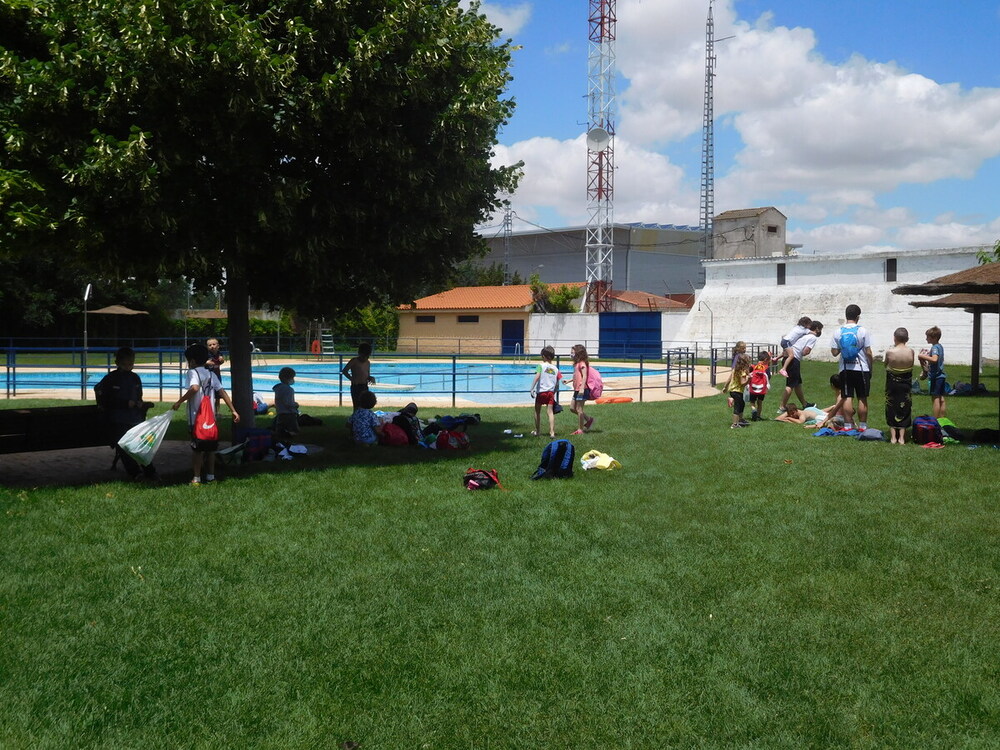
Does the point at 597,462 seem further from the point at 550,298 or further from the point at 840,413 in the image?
the point at 550,298

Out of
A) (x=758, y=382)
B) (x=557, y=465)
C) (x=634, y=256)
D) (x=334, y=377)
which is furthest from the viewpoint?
(x=634, y=256)

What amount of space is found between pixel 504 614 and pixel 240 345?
23.6ft

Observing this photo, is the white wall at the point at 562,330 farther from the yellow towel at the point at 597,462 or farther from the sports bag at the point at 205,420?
the sports bag at the point at 205,420

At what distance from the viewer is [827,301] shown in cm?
4466

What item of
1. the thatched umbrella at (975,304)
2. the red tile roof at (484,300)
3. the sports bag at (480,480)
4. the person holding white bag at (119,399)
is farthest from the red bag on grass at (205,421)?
the red tile roof at (484,300)

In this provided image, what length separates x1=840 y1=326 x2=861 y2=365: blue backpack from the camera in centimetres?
1219

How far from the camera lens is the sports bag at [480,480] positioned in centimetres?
872

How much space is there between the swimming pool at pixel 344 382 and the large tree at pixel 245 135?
341 inches

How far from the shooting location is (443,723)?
388cm

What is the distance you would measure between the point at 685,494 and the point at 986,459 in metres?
4.24

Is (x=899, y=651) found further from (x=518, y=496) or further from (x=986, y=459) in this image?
(x=986, y=459)

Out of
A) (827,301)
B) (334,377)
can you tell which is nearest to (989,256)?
(827,301)

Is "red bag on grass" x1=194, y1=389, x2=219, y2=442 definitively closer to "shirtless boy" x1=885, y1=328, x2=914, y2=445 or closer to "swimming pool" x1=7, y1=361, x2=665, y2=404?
"shirtless boy" x1=885, y1=328, x2=914, y2=445

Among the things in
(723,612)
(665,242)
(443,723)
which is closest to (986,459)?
(723,612)
